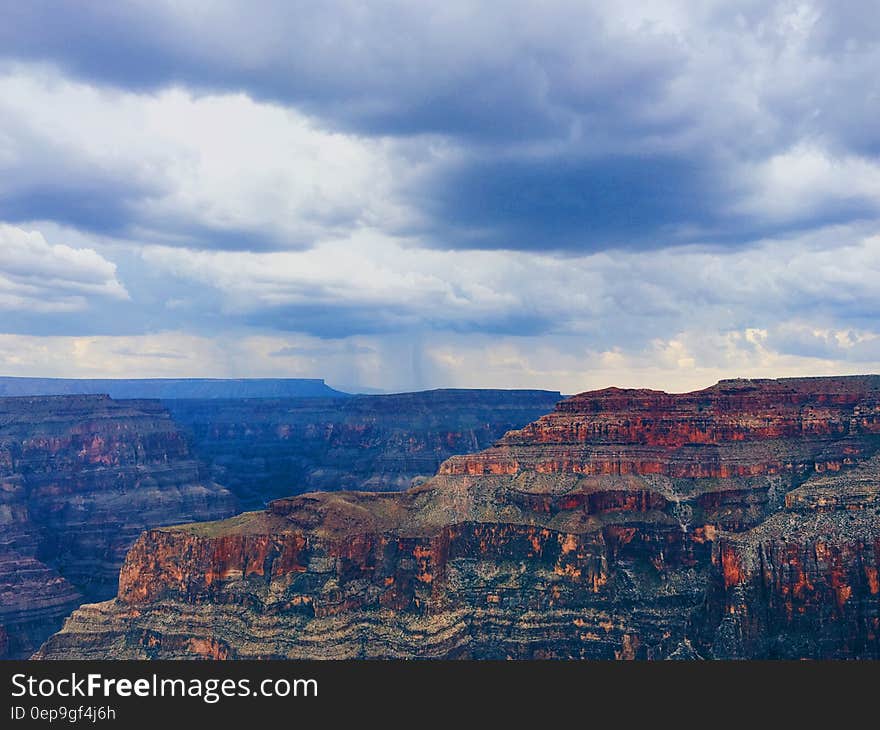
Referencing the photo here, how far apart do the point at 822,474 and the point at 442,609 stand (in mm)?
45007

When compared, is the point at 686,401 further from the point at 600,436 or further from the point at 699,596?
the point at 699,596

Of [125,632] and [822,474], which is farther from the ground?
[822,474]

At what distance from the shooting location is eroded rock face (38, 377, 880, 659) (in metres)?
102

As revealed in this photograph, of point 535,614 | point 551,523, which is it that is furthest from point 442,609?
point 551,523

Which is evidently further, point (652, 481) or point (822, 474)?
point (652, 481)

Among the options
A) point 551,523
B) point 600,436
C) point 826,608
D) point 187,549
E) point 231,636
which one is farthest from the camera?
point 600,436

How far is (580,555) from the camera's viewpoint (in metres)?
117

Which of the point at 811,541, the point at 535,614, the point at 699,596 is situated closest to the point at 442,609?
the point at 535,614

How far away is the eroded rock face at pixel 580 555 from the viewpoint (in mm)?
101688

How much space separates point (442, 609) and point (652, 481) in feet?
103

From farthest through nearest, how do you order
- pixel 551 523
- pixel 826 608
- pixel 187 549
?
pixel 551 523, pixel 187 549, pixel 826 608

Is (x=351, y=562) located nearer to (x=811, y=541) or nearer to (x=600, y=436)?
(x=600, y=436)

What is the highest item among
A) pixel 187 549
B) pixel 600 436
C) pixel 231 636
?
pixel 600 436

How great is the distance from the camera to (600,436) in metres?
135
